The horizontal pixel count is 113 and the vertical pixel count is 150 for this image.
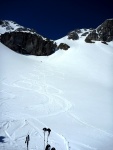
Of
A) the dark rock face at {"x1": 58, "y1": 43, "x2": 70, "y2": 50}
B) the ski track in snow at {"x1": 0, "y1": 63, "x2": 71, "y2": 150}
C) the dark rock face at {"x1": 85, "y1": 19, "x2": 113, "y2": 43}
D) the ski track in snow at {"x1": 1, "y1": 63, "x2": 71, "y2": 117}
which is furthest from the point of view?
the dark rock face at {"x1": 85, "y1": 19, "x2": 113, "y2": 43}

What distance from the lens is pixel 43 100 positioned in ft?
82.8

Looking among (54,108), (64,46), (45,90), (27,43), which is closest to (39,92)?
(45,90)

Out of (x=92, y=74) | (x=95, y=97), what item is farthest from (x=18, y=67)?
(x=95, y=97)

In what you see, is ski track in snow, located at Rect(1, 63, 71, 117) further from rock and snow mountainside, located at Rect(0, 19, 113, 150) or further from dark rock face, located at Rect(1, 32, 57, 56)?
dark rock face, located at Rect(1, 32, 57, 56)

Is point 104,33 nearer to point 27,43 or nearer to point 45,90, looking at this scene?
point 27,43

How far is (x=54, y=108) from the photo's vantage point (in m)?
23.0

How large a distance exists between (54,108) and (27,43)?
41264mm

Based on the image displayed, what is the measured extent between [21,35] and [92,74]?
26.1 meters

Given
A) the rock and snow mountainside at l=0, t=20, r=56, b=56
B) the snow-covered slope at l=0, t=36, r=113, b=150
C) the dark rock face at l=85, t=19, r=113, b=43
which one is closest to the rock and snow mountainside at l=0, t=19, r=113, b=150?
the snow-covered slope at l=0, t=36, r=113, b=150

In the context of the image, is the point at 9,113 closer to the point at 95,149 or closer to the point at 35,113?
the point at 35,113

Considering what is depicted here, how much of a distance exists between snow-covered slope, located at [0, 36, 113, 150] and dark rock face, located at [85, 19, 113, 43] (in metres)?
25.4

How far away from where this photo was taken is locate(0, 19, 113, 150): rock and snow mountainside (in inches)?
586

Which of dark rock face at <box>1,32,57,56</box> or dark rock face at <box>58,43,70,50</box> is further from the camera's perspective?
dark rock face at <box>58,43,70,50</box>

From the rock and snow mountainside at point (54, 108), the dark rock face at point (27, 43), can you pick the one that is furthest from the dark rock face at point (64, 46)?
the rock and snow mountainside at point (54, 108)
